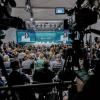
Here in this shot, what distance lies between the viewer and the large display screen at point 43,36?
20455 millimetres

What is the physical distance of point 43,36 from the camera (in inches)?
918

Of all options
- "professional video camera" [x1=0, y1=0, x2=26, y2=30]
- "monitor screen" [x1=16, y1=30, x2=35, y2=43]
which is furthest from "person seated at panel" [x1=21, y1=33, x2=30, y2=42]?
"professional video camera" [x1=0, y1=0, x2=26, y2=30]

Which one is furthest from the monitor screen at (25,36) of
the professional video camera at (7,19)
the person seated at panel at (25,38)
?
the professional video camera at (7,19)

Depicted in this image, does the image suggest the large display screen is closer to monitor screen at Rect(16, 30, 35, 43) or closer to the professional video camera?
monitor screen at Rect(16, 30, 35, 43)

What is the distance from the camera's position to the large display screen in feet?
67.1

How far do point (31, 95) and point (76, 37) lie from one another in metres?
2.06

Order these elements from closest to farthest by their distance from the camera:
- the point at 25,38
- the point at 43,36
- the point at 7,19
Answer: the point at 7,19
the point at 25,38
the point at 43,36

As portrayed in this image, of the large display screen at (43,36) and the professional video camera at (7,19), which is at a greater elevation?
the professional video camera at (7,19)

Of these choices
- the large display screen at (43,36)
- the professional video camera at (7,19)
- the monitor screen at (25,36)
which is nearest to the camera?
the professional video camera at (7,19)

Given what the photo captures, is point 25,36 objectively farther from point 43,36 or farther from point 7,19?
point 7,19

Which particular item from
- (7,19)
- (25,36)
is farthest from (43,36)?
(7,19)

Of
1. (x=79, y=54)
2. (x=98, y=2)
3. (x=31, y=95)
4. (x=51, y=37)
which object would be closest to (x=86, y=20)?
(x=79, y=54)

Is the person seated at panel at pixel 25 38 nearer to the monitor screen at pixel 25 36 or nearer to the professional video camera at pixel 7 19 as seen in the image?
the monitor screen at pixel 25 36

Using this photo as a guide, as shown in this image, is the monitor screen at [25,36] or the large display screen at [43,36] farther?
the monitor screen at [25,36]
